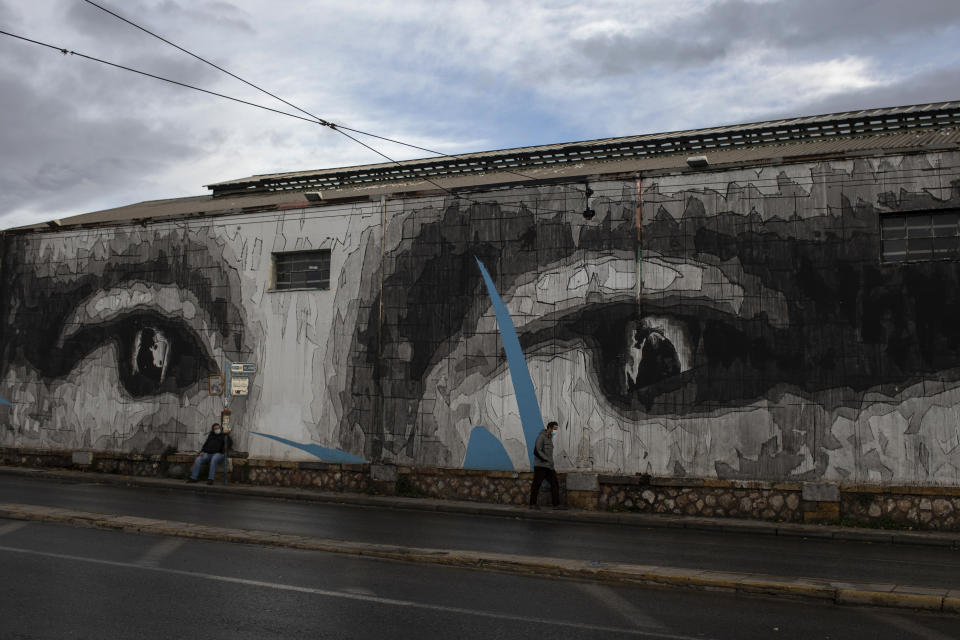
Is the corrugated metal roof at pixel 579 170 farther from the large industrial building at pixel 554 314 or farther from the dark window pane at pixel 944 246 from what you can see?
the dark window pane at pixel 944 246

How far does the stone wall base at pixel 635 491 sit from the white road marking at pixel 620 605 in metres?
7.48

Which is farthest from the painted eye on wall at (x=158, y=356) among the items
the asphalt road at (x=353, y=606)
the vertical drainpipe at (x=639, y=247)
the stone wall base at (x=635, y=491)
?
the asphalt road at (x=353, y=606)

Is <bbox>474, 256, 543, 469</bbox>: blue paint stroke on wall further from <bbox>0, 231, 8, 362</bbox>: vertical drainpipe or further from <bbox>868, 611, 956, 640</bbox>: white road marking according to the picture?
<bbox>0, 231, 8, 362</bbox>: vertical drainpipe

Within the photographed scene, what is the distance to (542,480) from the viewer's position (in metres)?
16.8

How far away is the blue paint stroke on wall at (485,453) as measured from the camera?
1786cm

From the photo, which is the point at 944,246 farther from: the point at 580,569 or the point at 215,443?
the point at 215,443

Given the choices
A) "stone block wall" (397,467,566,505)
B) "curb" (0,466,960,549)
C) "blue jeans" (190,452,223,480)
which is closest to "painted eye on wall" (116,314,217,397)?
"blue jeans" (190,452,223,480)

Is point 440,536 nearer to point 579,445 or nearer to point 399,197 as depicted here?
point 579,445

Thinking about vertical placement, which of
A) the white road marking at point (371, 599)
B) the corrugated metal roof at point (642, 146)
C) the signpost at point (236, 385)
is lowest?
the white road marking at point (371, 599)

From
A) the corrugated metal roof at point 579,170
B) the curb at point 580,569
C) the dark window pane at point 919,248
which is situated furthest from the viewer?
the corrugated metal roof at point 579,170

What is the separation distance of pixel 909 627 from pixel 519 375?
10855 millimetres

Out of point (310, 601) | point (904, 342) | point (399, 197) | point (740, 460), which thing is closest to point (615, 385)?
point (740, 460)

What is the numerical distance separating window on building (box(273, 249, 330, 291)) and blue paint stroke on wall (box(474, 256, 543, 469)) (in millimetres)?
4311

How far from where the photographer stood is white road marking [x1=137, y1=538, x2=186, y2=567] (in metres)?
9.49
